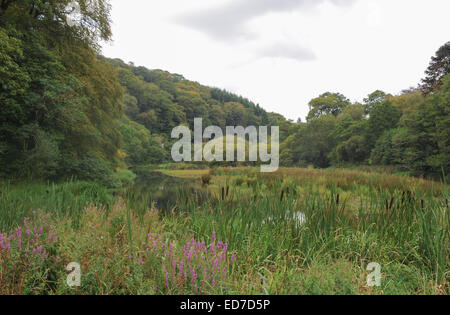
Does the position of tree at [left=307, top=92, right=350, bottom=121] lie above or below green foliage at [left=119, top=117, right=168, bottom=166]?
above

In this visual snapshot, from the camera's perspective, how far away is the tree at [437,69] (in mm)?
23828

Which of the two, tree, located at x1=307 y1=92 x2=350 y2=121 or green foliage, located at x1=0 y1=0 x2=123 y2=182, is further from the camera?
tree, located at x1=307 y1=92 x2=350 y2=121

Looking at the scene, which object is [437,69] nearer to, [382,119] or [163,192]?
[382,119]

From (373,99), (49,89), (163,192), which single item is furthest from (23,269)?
(373,99)

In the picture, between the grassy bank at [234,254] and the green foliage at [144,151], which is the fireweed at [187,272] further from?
the green foliage at [144,151]

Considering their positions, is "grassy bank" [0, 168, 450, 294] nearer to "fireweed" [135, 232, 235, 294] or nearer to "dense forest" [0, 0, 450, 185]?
"fireweed" [135, 232, 235, 294]

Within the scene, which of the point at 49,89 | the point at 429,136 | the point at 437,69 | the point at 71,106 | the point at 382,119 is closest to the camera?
the point at 49,89

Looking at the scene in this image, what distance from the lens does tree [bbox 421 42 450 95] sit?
23828 mm

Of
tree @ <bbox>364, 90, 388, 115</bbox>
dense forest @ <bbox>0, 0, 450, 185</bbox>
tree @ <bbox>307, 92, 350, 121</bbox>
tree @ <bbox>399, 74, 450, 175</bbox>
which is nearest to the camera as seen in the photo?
dense forest @ <bbox>0, 0, 450, 185</bbox>

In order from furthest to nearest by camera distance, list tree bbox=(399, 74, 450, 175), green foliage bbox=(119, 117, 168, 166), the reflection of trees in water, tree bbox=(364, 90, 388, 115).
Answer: green foliage bbox=(119, 117, 168, 166) < tree bbox=(364, 90, 388, 115) < tree bbox=(399, 74, 450, 175) < the reflection of trees in water

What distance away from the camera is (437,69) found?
2466 centimetres

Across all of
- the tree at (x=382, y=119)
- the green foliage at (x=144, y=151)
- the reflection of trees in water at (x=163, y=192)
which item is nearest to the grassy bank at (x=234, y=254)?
the reflection of trees in water at (x=163, y=192)

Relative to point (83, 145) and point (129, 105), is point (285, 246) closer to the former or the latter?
point (83, 145)

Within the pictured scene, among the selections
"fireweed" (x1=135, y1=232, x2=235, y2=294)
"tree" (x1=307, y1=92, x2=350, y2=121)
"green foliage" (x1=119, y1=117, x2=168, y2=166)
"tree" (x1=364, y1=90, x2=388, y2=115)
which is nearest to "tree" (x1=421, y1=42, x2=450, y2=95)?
"tree" (x1=364, y1=90, x2=388, y2=115)
